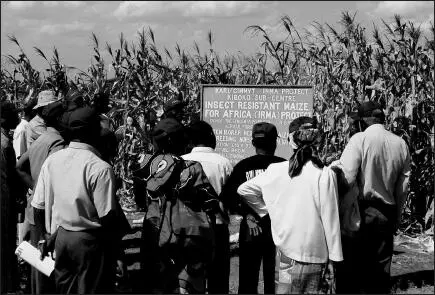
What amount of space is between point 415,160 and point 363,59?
5.29 ft

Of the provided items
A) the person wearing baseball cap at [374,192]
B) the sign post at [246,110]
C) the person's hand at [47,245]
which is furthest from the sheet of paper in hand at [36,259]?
the sign post at [246,110]

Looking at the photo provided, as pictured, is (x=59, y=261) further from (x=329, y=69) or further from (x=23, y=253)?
(x=329, y=69)

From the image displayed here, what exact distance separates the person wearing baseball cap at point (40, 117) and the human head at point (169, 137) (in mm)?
1645

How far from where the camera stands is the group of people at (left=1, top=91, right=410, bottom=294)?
4469 millimetres

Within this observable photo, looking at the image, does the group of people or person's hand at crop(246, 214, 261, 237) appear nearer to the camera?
the group of people

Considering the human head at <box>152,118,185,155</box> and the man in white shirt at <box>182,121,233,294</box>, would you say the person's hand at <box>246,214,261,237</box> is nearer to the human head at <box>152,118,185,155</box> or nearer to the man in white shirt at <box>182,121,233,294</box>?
the man in white shirt at <box>182,121,233,294</box>

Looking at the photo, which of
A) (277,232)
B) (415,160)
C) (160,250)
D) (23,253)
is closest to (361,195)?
(277,232)

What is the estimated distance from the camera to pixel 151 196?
497 centimetres

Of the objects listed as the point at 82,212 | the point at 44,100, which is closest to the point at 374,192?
the point at 82,212

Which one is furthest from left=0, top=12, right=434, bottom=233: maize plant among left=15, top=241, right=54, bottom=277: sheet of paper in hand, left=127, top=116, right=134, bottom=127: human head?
left=15, top=241, right=54, bottom=277: sheet of paper in hand

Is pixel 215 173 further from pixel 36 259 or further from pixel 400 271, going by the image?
pixel 400 271

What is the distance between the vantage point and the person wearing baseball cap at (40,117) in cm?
650

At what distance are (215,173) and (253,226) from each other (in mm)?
502

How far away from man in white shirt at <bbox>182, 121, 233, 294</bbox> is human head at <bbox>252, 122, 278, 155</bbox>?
0.32 meters
